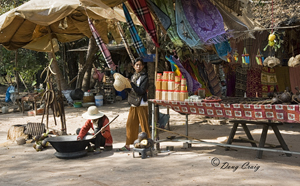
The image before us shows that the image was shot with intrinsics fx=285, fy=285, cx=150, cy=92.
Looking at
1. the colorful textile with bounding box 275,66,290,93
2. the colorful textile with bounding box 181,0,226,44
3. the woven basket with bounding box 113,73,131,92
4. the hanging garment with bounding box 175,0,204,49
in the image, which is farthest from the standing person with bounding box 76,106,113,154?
the colorful textile with bounding box 275,66,290,93

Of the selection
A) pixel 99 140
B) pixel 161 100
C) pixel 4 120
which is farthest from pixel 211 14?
pixel 4 120

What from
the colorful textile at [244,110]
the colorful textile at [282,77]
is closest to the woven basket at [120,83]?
the colorful textile at [244,110]

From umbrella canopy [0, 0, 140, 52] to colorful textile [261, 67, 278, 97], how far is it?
3788mm

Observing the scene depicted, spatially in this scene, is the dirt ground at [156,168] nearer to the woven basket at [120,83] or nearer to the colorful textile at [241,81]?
the woven basket at [120,83]

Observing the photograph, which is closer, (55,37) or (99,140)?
(99,140)

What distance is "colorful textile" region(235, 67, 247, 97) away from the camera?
26.8 ft

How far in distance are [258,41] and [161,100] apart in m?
4.00

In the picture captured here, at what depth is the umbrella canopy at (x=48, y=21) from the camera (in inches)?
226

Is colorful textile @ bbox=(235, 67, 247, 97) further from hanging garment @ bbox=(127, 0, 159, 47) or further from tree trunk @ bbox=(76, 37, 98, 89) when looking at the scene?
tree trunk @ bbox=(76, 37, 98, 89)

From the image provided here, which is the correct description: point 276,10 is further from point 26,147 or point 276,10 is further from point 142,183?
point 26,147

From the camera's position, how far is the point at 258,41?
7.46 metres

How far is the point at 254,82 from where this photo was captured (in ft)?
26.2

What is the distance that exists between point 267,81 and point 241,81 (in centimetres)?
70

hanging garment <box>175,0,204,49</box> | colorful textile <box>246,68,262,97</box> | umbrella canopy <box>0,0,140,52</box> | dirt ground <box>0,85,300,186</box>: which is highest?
umbrella canopy <box>0,0,140,52</box>
